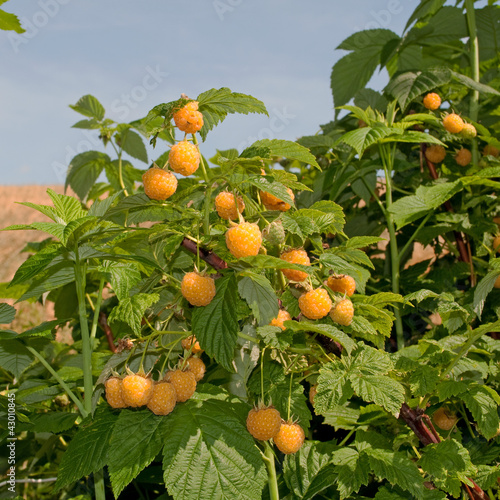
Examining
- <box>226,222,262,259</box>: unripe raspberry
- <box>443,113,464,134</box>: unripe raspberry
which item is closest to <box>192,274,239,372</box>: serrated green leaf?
<box>226,222,262,259</box>: unripe raspberry

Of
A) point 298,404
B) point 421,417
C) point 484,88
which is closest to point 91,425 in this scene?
point 298,404

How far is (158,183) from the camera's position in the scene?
2.71 ft

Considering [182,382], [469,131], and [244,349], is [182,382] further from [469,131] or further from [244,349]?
[469,131]

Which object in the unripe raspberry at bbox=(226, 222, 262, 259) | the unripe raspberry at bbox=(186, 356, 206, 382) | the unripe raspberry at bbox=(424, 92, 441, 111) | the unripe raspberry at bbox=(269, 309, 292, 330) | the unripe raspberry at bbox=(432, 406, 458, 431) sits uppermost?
the unripe raspberry at bbox=(424, 92, 441, 111)

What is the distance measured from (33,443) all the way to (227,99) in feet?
4.85

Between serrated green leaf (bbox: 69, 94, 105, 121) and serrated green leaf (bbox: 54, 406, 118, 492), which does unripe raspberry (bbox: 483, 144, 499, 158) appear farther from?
serrated green leaf (bbox: 54, 406, 118, 492)

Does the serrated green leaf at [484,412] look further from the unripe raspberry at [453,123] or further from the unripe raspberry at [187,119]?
the unripe raspberry at [453,123]

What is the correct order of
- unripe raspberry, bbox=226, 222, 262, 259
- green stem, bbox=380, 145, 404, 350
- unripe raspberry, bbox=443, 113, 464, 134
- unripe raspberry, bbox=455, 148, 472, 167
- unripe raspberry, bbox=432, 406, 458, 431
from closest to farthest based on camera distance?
unripe raspberry, bbox=226, 222, 262, 259
unripe raspberry, bbox=432, 406, 458, 431
green stem, bbox=380, 145, 404, 350
unripe raspberry, bbox=443, 113, 464, 134
unripe raspberry, bbox=455, 148, 472, 167

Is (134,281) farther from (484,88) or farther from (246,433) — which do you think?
(484,88)

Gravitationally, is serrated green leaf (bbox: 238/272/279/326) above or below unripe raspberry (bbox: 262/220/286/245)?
below

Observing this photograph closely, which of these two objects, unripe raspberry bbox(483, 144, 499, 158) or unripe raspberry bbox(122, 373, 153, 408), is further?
unripe raspberry bbox(483, 144, 499, 158)

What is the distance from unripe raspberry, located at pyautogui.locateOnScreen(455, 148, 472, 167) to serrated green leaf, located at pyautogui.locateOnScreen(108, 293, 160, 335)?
4.07 feet

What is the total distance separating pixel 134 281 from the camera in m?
0.95

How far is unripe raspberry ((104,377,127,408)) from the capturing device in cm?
86
